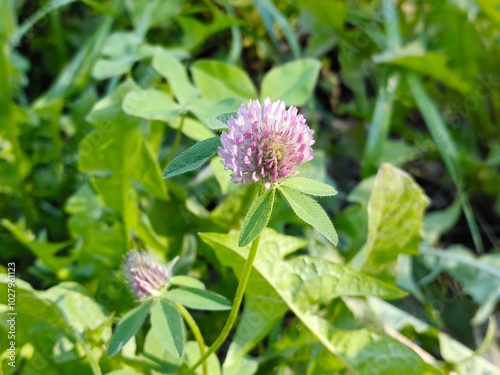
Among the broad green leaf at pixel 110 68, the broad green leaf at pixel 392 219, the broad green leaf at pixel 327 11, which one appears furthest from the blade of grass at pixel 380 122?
the broad green leaf at pixel 110 68

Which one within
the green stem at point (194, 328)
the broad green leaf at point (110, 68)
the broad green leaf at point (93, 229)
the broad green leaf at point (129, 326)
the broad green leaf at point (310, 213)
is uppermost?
the broad green leaf at point (310, 213)

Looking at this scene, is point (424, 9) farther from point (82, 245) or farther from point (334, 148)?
point (82, 245)

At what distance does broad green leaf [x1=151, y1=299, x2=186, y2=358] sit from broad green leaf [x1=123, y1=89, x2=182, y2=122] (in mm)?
390

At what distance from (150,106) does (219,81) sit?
0.97 ft

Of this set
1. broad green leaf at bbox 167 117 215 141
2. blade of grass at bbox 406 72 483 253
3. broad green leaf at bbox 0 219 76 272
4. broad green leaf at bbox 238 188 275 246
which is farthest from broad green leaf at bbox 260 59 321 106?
broad green leaf at bbox 238 188 275 246

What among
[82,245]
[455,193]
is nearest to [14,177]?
[82,245]

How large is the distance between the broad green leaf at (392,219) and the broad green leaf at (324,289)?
0.18m

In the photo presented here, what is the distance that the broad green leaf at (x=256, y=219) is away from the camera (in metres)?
0.77

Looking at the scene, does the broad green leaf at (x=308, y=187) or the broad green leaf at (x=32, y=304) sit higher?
the broad green leaf at (x=308, y=187)

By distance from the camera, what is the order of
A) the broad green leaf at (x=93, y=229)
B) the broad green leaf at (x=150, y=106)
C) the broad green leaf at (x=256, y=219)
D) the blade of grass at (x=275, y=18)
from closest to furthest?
the broad green leaf at (x=256, y=219), the broad green leaf at (x=150, y=106), the broad green leaf at (x=93, y=229), the blade of grass at (x=275, y=18)

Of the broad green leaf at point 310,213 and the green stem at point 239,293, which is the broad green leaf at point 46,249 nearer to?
the green stem at point 239,293

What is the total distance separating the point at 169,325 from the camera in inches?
35.9

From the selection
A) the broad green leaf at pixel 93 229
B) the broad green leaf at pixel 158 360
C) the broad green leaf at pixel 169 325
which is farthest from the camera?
the broad green leaf at pixel 93 229

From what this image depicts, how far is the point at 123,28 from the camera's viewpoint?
→ 186 centimetres
